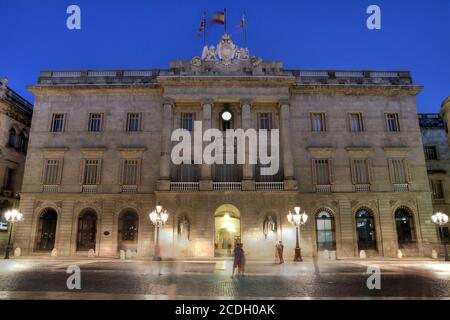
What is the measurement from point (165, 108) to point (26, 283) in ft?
65.5

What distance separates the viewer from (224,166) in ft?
101

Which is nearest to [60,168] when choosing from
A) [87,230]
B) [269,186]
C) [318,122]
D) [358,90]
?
[87,230]

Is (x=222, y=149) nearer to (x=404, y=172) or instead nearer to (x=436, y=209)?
(x=404, y=172)

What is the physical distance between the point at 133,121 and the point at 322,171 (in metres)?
19.0

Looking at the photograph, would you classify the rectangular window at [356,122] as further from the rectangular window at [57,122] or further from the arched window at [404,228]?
the rectangular window at [57,122]

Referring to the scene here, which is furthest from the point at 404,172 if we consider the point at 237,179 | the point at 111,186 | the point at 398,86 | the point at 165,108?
the point at 111,186

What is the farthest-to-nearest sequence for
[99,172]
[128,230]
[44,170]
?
[44,170] → [99,172] → [128,230]

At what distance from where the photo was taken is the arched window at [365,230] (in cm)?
2978

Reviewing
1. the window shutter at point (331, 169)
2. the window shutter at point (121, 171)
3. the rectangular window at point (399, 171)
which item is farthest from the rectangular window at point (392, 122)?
the window shutter at point (121, 171)

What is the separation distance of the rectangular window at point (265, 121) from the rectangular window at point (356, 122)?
797 centimetres

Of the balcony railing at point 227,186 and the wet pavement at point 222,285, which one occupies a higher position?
the balcony railing at point 227,186

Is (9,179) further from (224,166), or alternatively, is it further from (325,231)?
(325,231)

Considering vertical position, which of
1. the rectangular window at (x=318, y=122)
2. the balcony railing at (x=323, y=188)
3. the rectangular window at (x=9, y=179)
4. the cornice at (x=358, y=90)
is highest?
the cornice at (x=358, y=90)

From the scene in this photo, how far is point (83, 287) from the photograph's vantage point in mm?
13227
